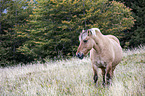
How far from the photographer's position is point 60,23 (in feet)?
46.2

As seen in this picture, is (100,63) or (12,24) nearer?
(100,63)

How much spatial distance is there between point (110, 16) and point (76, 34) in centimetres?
544

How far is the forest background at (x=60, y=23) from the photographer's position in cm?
1329

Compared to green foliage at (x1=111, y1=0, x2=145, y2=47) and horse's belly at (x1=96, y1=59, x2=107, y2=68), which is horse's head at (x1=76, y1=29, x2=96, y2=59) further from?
green foliage at (x1=111, y1=0, x2=145, y2=47)

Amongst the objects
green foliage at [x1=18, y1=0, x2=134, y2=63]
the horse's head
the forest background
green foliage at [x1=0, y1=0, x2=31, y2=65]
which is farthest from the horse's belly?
green foliage at [x1=0, y1=0, x2=31, y2=65]

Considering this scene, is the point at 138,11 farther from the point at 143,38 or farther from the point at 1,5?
the point at 1,5

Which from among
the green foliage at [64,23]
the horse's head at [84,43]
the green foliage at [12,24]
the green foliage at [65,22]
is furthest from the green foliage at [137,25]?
the horse's head at [84,43]

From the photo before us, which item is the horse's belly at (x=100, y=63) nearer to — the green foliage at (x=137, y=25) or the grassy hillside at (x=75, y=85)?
the grassy hillside at (x=75, y=85)

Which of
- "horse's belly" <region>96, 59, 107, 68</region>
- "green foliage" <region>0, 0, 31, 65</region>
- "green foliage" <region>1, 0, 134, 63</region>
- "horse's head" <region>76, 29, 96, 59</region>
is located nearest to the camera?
"horse's head" <region>76, 29, 96, 59</region>

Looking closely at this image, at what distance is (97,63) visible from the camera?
3.32 meters

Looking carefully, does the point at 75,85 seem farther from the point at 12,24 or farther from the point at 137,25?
the point at 137,25

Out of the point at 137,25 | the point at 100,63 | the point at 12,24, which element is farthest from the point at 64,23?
the point at 137,25

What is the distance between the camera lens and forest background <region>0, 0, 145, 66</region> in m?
13.3

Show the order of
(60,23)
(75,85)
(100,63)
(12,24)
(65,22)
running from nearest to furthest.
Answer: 1. (100,63)
2. (75,85)
3. (65,22)
4. (60,23)
5. (12,24)
